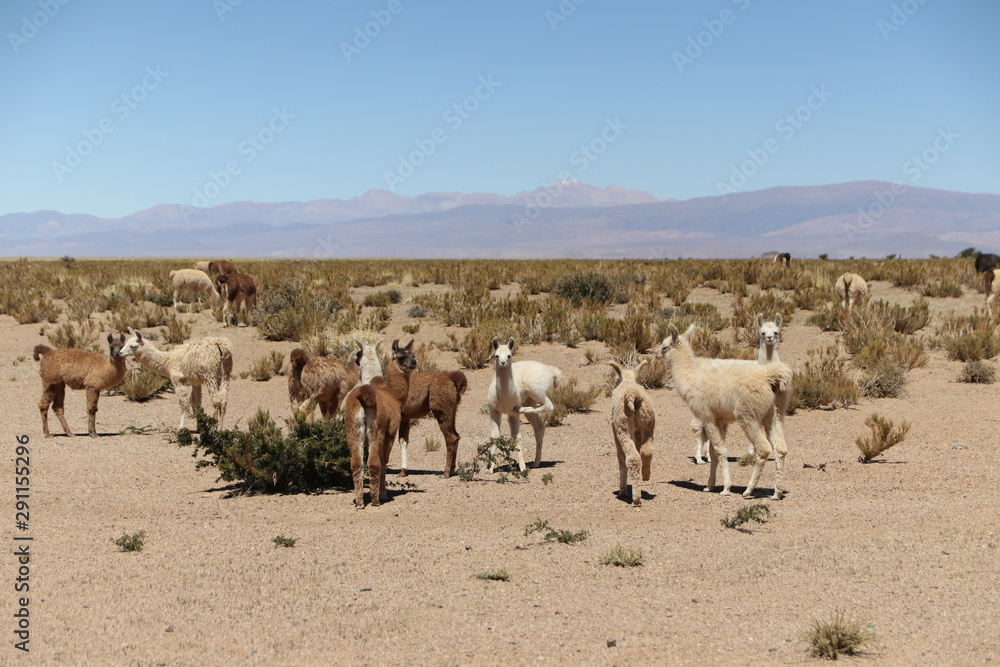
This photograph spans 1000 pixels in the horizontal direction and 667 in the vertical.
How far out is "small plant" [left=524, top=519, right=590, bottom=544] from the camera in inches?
282

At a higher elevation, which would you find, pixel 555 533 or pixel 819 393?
pixel 819 393

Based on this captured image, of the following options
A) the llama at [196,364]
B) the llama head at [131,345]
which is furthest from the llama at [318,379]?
the llama head at [131,345]

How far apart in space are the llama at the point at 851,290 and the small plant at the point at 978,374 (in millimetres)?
6574

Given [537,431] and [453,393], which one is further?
[537,431]

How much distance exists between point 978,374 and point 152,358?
14467mm

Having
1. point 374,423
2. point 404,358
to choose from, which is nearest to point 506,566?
point 374,423

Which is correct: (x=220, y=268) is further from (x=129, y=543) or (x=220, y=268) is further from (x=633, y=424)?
(x=633, y=424)

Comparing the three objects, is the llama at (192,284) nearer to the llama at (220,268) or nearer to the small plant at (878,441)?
the llama at (220,268)

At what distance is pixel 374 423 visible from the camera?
784 cm

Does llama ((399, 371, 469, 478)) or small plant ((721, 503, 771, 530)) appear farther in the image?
llama ((399, 371, 469, 478))

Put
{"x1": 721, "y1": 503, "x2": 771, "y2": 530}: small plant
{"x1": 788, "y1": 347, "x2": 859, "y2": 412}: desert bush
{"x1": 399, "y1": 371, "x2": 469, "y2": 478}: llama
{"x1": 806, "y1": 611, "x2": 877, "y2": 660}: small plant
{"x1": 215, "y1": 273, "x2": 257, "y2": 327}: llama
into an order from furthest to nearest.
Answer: {"x1": 215, "y1": 273, "x2": 257, "y2": 327}: llama → {"x1": 788, "y1": 347, "x2": 859, "y2": 412}: desert bush → {"x1": 399, "y1": 371, "x2": 469, "y2": 478}: llama → {"x1": 721, "y1": 503, "x2": 771, "y2": 530}: small plant → {"x1": 806, "y1": 611, "x2": 877, "y2": 660}: small plant

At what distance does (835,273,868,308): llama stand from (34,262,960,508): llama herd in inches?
545

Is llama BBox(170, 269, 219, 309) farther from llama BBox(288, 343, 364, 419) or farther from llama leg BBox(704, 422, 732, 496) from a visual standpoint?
llama leg BBox(704, 422, 732, 496)

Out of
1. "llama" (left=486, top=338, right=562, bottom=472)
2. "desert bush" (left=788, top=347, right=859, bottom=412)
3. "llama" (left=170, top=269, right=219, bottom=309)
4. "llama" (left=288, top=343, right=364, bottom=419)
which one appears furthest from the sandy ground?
"llama" (left=170, top=269, right=219, bottom=309)
